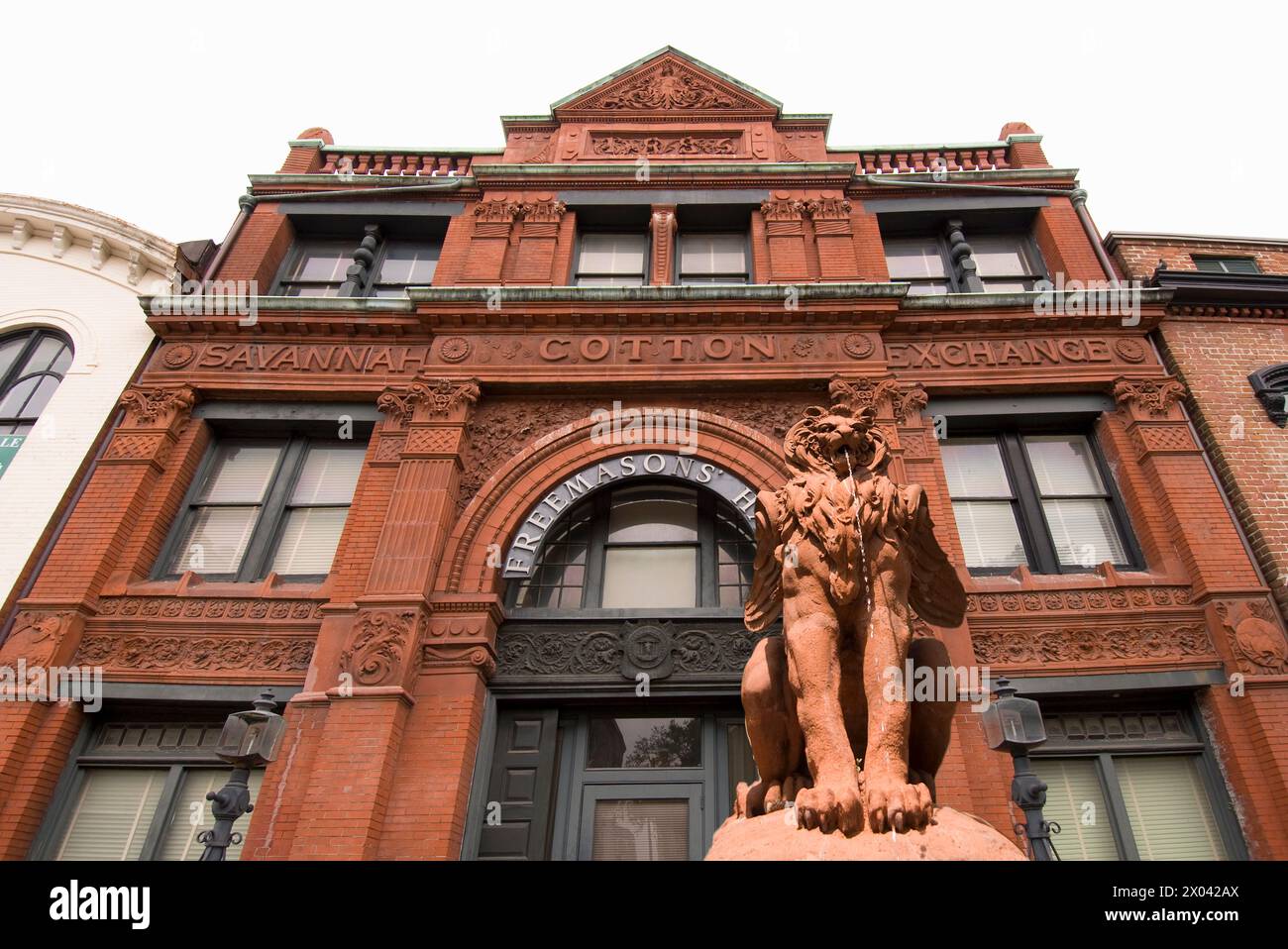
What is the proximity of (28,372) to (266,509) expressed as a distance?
5492mm

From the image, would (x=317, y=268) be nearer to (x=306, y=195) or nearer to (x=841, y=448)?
(x=306, y=195)

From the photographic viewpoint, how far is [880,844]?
3.61 m

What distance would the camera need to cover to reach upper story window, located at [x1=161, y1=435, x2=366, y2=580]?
34.3 ft

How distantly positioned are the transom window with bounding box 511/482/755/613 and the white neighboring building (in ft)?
23.9

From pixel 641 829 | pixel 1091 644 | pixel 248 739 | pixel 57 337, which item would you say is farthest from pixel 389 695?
pixel 57 337

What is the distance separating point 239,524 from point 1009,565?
1133 centimetres

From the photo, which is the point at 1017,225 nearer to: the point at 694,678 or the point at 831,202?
the point at 831,202

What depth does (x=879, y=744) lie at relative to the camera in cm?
414

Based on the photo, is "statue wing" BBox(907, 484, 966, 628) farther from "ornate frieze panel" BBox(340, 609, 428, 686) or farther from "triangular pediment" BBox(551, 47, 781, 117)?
"triangular pediment" BBox(551, 47, 781, 117)

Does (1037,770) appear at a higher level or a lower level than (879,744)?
higher

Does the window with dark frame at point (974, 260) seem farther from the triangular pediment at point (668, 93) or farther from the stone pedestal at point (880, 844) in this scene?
the stone pedestal at point (880, 844)

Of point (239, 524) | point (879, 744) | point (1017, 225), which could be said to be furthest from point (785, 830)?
point (1017, 225)

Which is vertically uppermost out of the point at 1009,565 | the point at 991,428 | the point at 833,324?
the point at 833,324

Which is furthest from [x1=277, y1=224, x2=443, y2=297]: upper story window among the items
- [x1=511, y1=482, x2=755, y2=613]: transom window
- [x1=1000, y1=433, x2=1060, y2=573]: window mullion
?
[x1=1000, y1=433, x2=1060, y2=573]: window mullion
